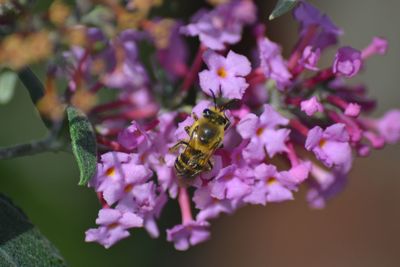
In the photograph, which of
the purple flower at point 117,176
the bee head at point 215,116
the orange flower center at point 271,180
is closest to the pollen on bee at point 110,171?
the purple flower at point 117,176

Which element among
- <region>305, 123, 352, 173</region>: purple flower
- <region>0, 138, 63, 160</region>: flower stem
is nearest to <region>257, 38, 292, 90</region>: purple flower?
<region>305, 123, 352, 173</region>: purple flower

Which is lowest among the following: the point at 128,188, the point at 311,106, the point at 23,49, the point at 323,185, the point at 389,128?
the point at 323,185

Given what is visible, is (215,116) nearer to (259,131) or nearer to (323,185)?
(259,131)

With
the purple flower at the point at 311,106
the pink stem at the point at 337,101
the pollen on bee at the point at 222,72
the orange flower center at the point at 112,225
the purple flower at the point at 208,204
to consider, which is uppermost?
the pollen on bee at the point at 222,72

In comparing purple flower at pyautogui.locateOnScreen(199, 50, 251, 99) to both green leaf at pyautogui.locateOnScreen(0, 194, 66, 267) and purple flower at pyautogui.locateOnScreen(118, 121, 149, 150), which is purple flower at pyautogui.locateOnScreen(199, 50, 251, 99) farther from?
green leaf at pyautogui.locateOnScreen(0, 194, 66, 267)

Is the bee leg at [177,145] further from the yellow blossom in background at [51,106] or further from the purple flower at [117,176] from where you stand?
the yellow blossom in background at [51,106]

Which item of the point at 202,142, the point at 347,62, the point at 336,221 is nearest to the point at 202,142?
the point at 202,142
